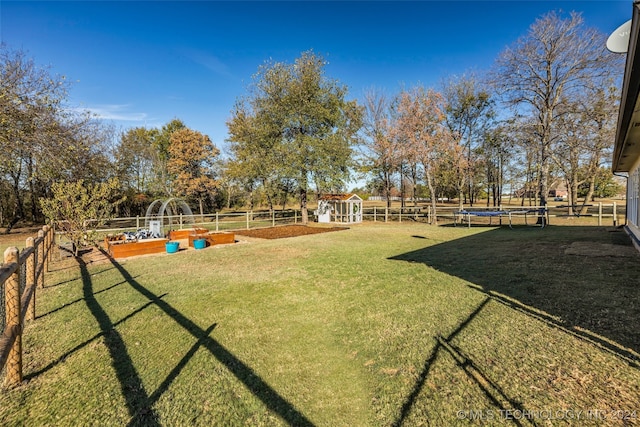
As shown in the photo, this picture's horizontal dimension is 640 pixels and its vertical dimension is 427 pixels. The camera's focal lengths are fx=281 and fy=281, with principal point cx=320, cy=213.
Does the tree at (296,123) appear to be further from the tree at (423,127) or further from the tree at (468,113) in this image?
the tree at (468,113)

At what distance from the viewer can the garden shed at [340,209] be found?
20.9 m

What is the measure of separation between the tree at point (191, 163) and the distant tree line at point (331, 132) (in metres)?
0.10

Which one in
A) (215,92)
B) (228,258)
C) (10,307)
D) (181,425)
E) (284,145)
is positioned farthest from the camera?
(215,92)

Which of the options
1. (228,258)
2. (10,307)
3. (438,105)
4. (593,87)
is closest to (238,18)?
(228,258)

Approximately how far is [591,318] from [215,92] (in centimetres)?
2233

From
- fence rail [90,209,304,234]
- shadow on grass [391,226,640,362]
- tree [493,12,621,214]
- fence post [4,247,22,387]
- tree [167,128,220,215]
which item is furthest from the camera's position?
tree [167,128,220,215]

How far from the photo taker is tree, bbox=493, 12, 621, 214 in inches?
557

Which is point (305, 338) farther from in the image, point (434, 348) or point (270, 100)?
point (270, 100)

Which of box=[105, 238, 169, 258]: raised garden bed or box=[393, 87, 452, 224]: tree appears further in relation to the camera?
box=[393, 87, 452, 224]: tree

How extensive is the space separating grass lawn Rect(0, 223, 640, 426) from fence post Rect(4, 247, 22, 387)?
0.15 meters

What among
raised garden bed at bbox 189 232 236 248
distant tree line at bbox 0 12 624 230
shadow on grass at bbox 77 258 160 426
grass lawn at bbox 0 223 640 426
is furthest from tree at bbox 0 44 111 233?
shadow on grass at bbox 77 258 160 426

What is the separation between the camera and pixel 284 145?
1762 centimetres

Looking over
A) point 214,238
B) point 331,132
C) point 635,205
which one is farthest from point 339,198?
point 635,205

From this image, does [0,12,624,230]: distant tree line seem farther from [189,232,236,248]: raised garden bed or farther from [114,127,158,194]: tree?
[189,232,236,248]: raised garden bed
